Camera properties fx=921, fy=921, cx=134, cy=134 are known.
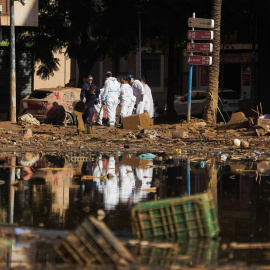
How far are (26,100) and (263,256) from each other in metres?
25.0

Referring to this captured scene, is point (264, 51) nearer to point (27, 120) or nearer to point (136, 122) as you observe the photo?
point (136, 122)

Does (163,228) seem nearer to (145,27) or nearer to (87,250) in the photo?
(87,250)

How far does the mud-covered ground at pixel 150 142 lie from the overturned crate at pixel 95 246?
11042mm

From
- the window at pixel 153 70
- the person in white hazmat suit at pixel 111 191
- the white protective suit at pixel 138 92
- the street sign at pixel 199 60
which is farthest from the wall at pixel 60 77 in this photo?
the person in white hazmat suit at pixel 111 191

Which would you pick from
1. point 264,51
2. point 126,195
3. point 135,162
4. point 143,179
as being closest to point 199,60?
point 264,51

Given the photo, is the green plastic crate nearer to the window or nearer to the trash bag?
the trash bag

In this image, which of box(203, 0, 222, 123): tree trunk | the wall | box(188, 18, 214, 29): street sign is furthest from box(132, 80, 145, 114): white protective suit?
A: the wall

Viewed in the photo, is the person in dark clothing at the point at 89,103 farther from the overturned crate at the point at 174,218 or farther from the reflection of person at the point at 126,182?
the overturned crate at the point at 174,218

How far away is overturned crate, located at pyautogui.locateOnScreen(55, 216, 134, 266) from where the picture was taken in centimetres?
700

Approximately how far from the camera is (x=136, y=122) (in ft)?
88.1

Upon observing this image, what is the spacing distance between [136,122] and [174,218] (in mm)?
18816

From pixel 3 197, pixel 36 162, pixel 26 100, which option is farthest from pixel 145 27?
pixel 3 197

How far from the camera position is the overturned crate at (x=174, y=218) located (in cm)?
795

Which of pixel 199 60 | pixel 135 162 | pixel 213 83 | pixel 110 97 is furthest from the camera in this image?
pixel 110 97
